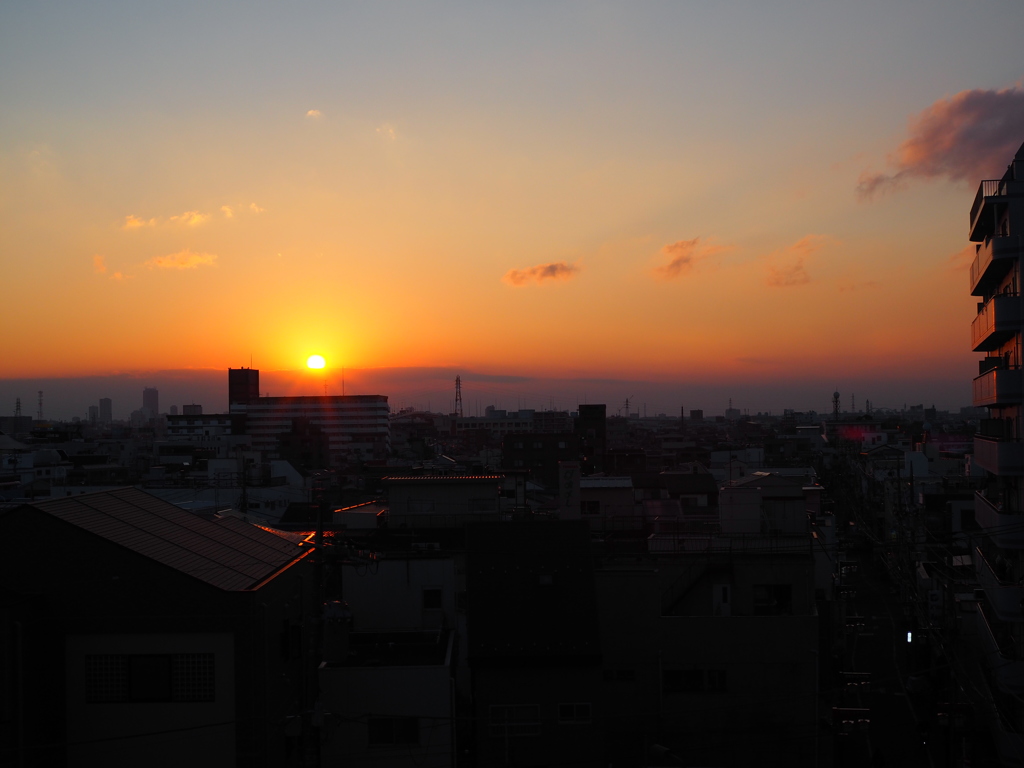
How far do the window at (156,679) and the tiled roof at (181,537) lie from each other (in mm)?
825

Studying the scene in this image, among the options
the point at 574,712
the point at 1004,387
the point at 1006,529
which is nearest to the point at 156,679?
the point at 574,712

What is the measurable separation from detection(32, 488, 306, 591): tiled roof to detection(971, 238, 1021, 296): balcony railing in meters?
11.4

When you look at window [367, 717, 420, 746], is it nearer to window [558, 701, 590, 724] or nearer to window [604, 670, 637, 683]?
window [558, 701, 590, 724]

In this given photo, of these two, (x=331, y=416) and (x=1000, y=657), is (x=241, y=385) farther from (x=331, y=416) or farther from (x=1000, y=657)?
(x=1000, y=657)

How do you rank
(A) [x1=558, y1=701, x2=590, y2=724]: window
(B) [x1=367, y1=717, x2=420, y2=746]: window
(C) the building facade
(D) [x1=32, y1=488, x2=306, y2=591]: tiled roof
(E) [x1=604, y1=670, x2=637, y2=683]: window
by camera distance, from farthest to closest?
(C) the building facade < (E) [x1=604, y1=670, x2=637, y2=683]: window < (A) [x1=558, y1=701, x2=590, y2=724]: window < (B) [x1=367, y1=717, x2=420, y2=746]: window < (D) [x1=32, y1=488, x2=306, y2=591]: tiled roof

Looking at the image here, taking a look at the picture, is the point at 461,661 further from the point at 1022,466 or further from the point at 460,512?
the point at 1022,466

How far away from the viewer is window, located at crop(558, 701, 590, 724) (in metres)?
11.2

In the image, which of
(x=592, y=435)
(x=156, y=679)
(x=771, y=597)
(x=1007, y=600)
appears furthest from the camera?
(x=592, y=435)

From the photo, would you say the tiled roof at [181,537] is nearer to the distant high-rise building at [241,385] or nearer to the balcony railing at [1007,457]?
the balcony railing at [1007,457]

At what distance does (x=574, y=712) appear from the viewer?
1120cm

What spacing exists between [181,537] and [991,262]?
12.7m

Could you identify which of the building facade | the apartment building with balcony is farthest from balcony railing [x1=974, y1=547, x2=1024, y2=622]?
the building facade

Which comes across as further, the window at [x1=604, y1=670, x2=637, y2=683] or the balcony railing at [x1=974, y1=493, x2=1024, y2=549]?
the balcony railing at [x1=974, y1=493, x2=1024, y2=549]

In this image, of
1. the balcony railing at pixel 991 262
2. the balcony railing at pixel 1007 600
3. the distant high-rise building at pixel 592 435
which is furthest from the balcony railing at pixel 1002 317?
the distant high-rise building at pixel 592 435
